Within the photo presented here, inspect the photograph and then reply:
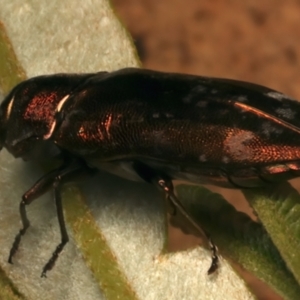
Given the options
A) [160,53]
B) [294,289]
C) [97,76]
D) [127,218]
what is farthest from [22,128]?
[160,53]

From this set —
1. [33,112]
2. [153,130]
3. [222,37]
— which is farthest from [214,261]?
[222,37]

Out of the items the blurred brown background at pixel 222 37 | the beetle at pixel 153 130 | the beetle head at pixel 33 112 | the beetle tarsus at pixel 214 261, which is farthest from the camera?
the blurred brown background at pixel 222 37

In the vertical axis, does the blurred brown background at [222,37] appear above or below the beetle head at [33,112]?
below

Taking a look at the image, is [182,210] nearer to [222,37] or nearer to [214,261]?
[214,261]

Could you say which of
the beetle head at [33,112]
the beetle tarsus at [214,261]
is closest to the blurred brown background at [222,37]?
the beetle head at [33,112]

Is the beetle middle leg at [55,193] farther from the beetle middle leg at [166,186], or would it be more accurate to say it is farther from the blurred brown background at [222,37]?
the blurred brown background at [222,37]

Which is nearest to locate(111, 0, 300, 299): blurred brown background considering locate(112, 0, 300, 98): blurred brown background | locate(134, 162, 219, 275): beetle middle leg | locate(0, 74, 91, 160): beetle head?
locate(112, 0, 300, 98): blurred brown background

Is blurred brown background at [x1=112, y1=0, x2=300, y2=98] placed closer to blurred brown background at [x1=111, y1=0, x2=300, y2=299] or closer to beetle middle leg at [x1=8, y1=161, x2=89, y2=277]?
blurred brown background at [x1=111, y1=0, x2=300, y2=299]

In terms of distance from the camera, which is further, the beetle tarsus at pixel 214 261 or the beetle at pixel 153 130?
the beetle at pixel 153 130
